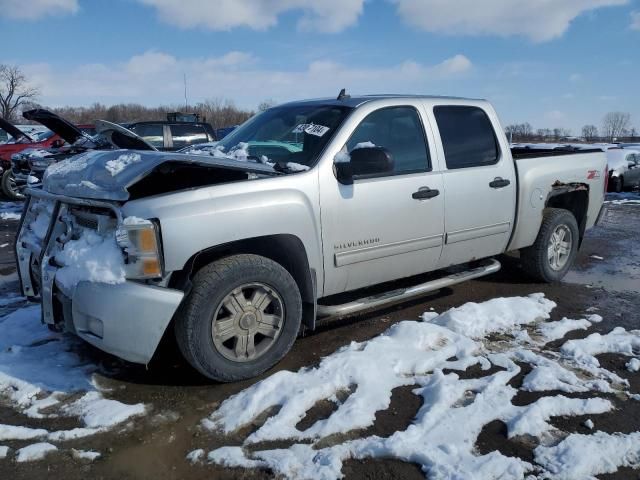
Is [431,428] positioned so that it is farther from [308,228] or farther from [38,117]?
[38,117]

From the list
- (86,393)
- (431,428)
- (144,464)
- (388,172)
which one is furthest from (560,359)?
(86,393)

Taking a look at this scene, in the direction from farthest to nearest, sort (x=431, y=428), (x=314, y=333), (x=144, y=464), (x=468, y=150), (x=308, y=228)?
(x=468, y=150), (x=314, y=333), (x=308, y=228), (x=431, y=428), (x=144, y=464)

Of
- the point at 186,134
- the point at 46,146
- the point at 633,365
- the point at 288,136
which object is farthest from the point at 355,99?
the point at 46,146

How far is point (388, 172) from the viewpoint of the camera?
386cm

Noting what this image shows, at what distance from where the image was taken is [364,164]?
3588 millimetres

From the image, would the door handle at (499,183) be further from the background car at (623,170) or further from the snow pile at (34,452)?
the background car at (623,170)

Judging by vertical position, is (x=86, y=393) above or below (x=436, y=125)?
below

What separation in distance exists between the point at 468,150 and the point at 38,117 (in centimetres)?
363

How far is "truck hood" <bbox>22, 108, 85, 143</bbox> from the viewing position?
4223 millimetres

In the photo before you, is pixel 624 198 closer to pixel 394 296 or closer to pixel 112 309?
pixel 394 296

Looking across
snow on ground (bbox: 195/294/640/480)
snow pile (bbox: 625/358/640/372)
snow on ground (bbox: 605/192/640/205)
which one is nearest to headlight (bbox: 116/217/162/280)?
snow on ground (bbox: 195/294/640/480)

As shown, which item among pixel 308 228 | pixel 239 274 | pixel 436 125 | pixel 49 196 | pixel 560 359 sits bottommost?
pixel 560 359

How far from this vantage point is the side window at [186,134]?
12.4 meters

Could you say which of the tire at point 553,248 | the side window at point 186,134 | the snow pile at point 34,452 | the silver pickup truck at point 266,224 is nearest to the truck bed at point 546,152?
the tire at point 553,248
